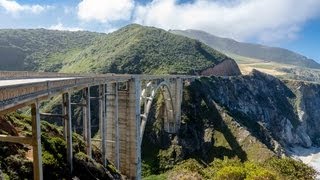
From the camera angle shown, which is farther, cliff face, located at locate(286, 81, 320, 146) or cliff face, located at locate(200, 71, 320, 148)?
cliff face, located at locate(286, 81, 320, 146)

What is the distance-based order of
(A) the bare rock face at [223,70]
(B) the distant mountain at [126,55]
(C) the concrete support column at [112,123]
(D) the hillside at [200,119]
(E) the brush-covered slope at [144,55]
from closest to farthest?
(D) the hillside at [200,119], (C) the concrete support column at [112,123], (E) the brush-covered slope at [144,55], (B) the distant mountain at [126,55], (A) the bare rock face at [223,70]

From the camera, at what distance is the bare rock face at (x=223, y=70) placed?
144 metres

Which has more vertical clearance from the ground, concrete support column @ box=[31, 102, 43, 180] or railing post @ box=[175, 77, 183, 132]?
concrete support column @ box=[31, 102, 43, 180]

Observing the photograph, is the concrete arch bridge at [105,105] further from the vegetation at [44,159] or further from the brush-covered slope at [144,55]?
the brush-covered slope at [144,55]

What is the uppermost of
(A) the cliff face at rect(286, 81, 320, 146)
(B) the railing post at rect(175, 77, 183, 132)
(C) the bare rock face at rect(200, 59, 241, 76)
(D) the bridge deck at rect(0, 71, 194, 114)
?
(D) the bridge deck at rect(0, 71, 194, 114)

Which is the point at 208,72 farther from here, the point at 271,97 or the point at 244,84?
the point at 271,97

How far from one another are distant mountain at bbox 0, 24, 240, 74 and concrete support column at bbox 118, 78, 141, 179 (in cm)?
7356

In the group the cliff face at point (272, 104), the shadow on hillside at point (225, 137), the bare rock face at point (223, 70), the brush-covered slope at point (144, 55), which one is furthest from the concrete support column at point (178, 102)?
the bare rock face at point (223, 70)

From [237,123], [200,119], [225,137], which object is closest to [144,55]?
[200,119]

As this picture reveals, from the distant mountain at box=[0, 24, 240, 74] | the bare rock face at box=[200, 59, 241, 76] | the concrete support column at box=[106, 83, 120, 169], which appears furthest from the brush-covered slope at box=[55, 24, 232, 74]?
the concrete support column at box=[106, 83, 120, 169]

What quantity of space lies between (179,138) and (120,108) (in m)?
39.7

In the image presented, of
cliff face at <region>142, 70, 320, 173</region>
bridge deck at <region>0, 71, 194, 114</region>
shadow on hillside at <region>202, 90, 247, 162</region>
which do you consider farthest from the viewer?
cliff face at <region>142, 70, 320, 173</region>

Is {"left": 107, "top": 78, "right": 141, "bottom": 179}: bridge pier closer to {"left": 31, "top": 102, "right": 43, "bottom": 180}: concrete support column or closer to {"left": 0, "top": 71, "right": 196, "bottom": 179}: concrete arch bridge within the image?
{"left": 0, "top": 71, "right": 196, "bottom": 179}: concrete arch bridge

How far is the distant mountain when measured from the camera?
13574cm
